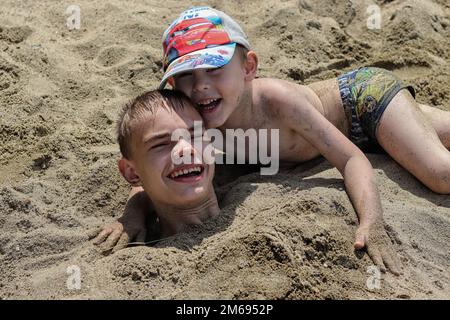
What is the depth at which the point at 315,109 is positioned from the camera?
3.33m

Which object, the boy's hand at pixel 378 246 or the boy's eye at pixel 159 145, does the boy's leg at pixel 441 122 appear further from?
the boy's eye at pixel 159 145

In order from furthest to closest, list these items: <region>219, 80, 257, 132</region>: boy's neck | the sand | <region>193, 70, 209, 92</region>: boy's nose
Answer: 1. <region>219, 80, 257, 132</region>: boy's neck
2. <region>193, 70, 209, 92</region>: boy's nose
3. the sand

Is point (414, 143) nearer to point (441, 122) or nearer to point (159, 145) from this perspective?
point (441, 122)

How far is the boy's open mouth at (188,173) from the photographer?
290 cm

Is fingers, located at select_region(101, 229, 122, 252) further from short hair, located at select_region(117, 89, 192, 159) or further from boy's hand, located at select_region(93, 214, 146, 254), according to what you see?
short hair, located at select_region(117, 89, 192, 159)

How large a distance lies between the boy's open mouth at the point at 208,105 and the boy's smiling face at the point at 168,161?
157 millimetres

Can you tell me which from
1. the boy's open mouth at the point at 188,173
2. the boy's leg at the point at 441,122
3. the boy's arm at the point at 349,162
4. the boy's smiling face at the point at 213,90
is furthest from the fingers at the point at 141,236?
the boy's leg at the point at 441,122

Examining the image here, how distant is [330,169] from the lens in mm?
3424

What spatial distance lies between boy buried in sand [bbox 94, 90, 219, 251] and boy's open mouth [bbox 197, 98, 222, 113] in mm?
106

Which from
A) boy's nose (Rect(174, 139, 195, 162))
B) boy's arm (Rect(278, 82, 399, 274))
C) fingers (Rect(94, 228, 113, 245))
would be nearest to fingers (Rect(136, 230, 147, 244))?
fingers (Rect(94, 228, 113, 245))

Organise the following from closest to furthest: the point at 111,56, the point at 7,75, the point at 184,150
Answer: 1. the point at 184,150
2. the point at 7,75
3. the point at 111,56

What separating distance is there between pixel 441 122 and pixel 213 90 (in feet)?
4.35

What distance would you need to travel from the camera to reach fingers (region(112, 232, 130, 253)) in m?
2.92

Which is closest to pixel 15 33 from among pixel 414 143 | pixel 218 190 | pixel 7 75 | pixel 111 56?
pixel 7 75
